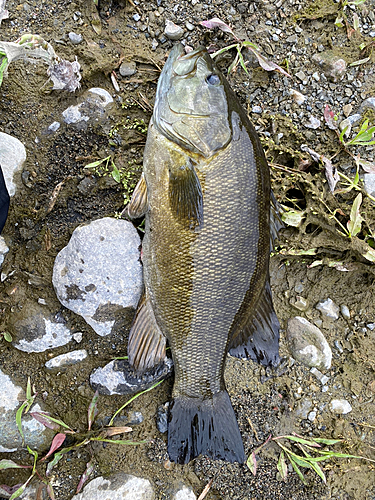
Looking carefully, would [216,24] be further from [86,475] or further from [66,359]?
[86,475]

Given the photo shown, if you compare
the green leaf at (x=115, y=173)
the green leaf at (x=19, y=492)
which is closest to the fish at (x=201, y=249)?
the green leaf at (x=115, y=173)

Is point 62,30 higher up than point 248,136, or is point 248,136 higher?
point 62,30

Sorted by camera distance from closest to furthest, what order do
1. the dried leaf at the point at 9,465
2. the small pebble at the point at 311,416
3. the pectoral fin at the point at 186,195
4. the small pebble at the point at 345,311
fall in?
the pectoral fin at the point at 186,195 → the dried leaf at the point at 9,465 → the small pebble at the point at 311,416 → the small pebble at the point at 345,311

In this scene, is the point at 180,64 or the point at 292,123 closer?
the point at 180,64

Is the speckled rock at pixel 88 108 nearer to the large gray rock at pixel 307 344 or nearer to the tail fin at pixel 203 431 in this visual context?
the tail fin at pixel 203 431

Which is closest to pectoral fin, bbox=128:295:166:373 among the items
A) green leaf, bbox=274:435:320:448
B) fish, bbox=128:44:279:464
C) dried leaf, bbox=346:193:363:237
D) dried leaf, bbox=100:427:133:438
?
fish, bbox=128:44:279:464

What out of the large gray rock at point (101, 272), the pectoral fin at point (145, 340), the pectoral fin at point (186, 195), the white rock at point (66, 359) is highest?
the pectoral fin at point (186, 195)

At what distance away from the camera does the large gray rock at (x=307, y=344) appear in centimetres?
285

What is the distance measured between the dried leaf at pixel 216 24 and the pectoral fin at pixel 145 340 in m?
2.04

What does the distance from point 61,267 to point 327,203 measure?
2076 mm

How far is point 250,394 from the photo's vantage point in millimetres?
2775

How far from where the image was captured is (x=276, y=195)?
276 cm

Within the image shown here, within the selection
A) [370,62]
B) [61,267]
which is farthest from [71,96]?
[370,62]

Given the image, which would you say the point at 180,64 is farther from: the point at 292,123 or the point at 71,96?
the point at 292,123
